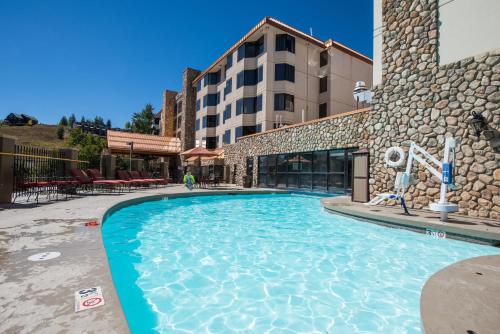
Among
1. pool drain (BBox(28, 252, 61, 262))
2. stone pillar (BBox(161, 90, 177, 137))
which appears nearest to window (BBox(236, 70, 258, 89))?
stone pillar (BBox(161, 90, 177, 137))

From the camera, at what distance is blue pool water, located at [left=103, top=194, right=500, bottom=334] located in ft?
10.3

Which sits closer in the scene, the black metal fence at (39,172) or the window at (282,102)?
the black metal fence at (39,172)

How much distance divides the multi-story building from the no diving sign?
67.4 ft

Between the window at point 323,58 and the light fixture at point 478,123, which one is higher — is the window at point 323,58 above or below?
above

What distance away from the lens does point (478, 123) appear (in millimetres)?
7539

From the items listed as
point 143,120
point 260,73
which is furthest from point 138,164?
point 143,120

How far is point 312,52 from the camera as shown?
2491cm

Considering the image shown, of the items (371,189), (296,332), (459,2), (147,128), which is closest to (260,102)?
(371,189)

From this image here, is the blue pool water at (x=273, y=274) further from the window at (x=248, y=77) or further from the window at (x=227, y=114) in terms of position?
the window at (x=227, y=114)

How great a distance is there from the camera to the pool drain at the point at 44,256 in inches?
129

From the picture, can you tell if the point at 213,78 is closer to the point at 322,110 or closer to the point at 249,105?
the point at 249,105

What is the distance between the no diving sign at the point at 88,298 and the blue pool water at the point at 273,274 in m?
0.86

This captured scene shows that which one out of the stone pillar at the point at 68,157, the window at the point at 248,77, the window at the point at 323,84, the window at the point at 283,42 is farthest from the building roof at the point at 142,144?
the window at the point at 323,84

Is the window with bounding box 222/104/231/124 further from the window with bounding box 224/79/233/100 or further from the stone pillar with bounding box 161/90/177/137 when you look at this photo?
the stone pillar with bounding box 161/90/177/137
